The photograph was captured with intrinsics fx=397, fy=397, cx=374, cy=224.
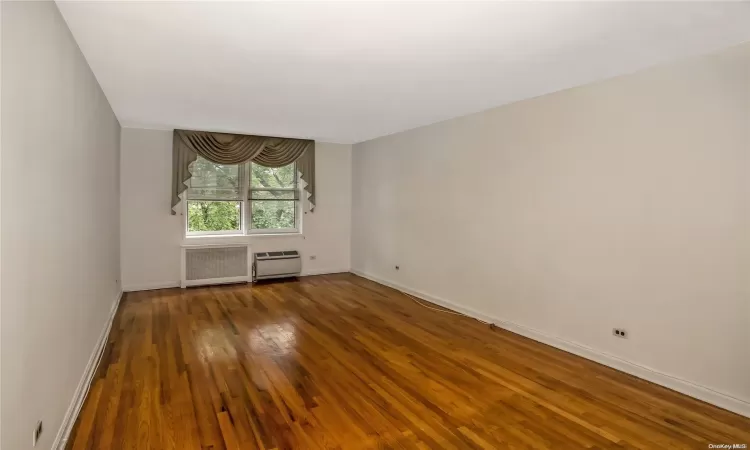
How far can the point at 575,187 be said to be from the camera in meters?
3.64

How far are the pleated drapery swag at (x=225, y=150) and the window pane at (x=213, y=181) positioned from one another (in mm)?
198

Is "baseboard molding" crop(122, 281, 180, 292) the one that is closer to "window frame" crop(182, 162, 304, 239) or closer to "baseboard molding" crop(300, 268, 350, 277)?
"window frame" crop(182, 162, 304, 239)

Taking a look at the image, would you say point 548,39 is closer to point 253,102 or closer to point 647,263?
point 647,263

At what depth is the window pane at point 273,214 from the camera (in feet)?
22.2

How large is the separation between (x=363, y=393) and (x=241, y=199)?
4589 mm

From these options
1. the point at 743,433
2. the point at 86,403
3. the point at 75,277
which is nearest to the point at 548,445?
the point at 743,433

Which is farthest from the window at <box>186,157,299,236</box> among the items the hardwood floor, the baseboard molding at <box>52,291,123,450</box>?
the baseboard molding at <box>52,291,123,450</box>

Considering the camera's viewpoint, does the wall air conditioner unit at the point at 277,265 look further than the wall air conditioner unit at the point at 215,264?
Yes

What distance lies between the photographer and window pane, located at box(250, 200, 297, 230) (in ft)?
22.2

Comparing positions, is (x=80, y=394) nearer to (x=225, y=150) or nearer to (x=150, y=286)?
(x=150, y=286)

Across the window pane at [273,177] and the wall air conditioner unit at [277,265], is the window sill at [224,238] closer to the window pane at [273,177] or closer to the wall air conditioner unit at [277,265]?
the wall air conditioner unit at [277,265]

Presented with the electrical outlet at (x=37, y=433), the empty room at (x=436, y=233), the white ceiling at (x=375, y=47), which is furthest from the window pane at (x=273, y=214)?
the electrical outlet at (x=37, y=433)

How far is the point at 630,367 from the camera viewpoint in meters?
3.22

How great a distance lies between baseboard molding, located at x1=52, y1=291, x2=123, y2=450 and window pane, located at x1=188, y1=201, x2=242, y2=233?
254cm
